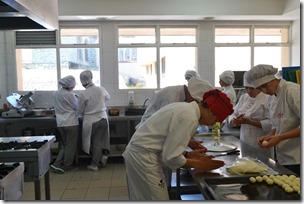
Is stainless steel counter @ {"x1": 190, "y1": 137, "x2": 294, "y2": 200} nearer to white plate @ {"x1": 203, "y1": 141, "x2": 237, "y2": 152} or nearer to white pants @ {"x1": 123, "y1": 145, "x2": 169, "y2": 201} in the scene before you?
white plate @ {"x1": 203, "y1": 141, "x2": 237, "y2": 152}

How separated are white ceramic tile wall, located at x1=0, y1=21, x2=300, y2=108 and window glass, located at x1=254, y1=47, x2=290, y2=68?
0.20 meters

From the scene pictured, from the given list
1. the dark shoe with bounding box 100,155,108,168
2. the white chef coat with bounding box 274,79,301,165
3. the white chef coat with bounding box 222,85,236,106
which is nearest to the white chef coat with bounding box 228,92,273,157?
the white chef coat with bounding box 274,79,301,165

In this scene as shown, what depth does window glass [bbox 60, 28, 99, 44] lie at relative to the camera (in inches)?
203

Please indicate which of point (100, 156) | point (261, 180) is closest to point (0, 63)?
point (100, 156)

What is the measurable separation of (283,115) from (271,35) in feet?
13.1

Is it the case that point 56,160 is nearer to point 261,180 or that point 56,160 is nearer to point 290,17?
point 261,180

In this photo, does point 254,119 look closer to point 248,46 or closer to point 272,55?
point 248,46

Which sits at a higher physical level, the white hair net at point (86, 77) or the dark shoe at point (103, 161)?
the white hair net at point (86, 77)

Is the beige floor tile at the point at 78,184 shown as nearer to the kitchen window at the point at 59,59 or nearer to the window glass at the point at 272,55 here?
the kitchen window at the point at 59,59

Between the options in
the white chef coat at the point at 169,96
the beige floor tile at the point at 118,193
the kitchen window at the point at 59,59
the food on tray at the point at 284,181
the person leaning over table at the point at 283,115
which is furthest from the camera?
the kitchen window at the point at 59,59

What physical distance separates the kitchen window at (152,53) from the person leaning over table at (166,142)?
3.63 meters

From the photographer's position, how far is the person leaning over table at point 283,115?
1.93 m

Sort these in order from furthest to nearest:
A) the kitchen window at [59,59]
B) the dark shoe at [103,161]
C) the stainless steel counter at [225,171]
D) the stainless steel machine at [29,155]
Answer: the kitchen window at [59,59], the dark shoe at [103,161], the stainless steel machine at [29,155], the stainless steel counter at [225,171]

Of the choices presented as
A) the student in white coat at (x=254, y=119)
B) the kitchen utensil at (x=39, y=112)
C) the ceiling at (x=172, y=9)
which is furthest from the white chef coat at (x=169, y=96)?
the kitchen utensil at (x=39, y=112)
